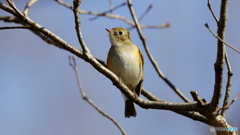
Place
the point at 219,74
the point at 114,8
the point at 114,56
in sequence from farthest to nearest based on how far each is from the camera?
the point at 114,8 → the point at 114,56 → the point at 219,74

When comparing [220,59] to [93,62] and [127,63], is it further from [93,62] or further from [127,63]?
[127,63]

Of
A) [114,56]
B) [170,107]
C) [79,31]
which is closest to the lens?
[79,31]

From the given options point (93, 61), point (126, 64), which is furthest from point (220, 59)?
point (126, 64)

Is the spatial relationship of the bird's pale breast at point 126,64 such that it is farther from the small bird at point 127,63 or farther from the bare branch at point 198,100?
the bare branch at point 198,100

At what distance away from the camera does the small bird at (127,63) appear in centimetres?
489

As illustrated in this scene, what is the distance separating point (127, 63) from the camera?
491 cm

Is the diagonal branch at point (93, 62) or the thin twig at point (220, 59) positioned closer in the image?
the thin twig at point (220, 59)

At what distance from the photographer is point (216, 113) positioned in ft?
9.55

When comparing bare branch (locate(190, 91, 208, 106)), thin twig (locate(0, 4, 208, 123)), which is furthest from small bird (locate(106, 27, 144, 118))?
bare branch (locate(190, 91, 208, 106))

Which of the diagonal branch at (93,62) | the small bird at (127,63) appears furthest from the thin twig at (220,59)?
the small bird at (127,63)

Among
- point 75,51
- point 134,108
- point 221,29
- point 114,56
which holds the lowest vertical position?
point 221,29

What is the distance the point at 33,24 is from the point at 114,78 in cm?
100

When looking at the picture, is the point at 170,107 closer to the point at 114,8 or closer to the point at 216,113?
the point at 216,113

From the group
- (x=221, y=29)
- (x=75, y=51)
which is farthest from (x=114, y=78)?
(x=221, y=29)
